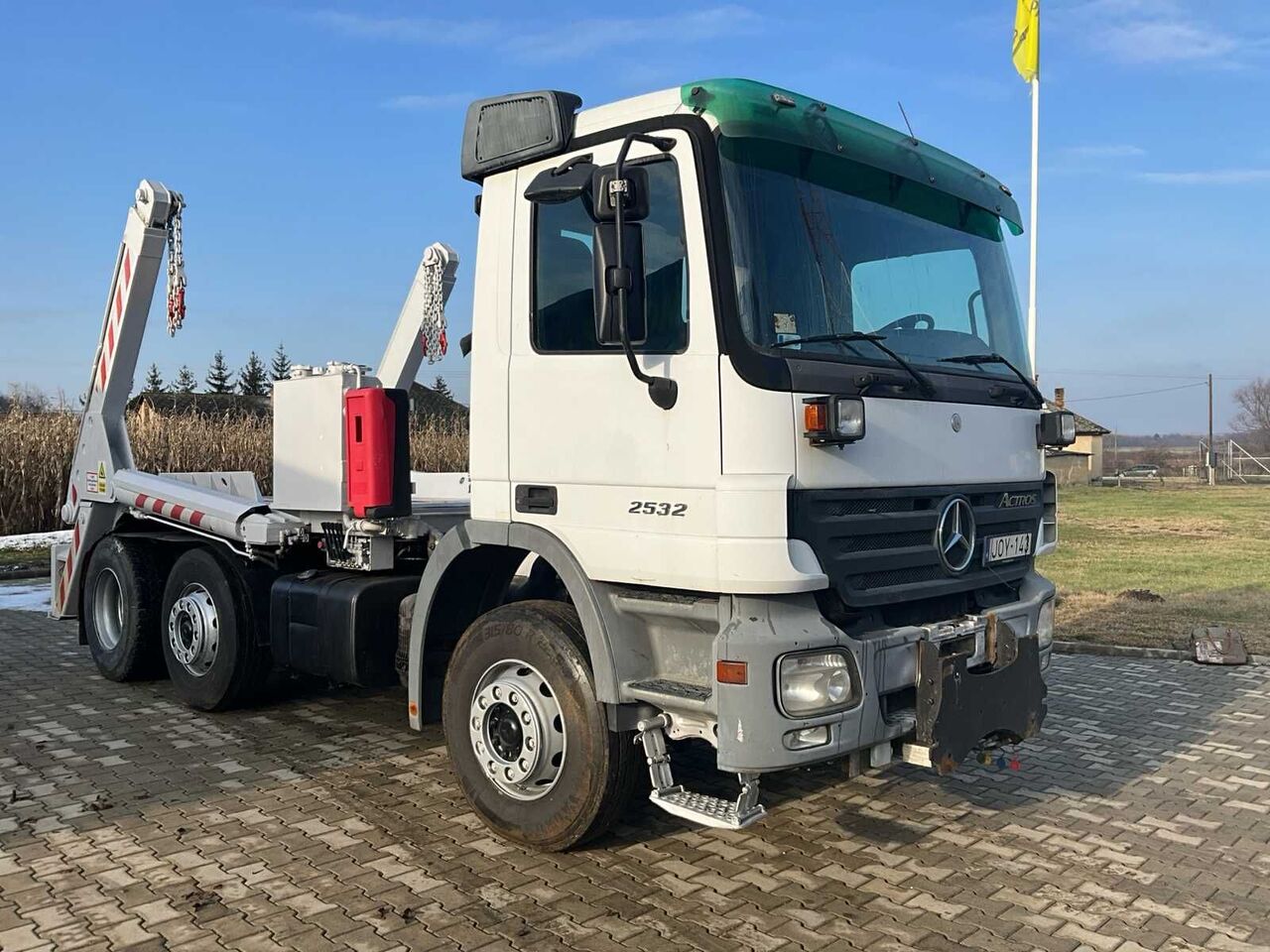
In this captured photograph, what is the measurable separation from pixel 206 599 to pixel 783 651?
174 inches

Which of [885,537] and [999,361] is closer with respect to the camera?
[885,537]

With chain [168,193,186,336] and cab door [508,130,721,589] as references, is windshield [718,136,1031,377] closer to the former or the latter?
cab door [508,130,721,589]

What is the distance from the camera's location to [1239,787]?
545cm

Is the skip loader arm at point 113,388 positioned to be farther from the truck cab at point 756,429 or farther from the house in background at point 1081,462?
the house in background at point 1081,462

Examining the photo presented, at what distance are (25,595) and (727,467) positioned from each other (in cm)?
1152

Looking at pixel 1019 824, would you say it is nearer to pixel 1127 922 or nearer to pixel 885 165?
pixel 1127 922

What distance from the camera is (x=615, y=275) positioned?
3.69 metres

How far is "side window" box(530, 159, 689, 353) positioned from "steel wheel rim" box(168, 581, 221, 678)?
11.2 ft

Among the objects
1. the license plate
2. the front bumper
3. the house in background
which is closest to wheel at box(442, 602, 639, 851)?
the front bumper

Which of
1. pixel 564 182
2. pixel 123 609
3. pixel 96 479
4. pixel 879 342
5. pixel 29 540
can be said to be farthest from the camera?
pixel 29 540

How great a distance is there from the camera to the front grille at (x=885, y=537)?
3818 millimetres

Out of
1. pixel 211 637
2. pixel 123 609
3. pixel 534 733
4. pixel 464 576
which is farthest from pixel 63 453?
pixel 534 733

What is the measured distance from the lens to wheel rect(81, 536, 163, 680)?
23.7ft

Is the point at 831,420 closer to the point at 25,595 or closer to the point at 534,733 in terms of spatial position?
the point at 534,733
